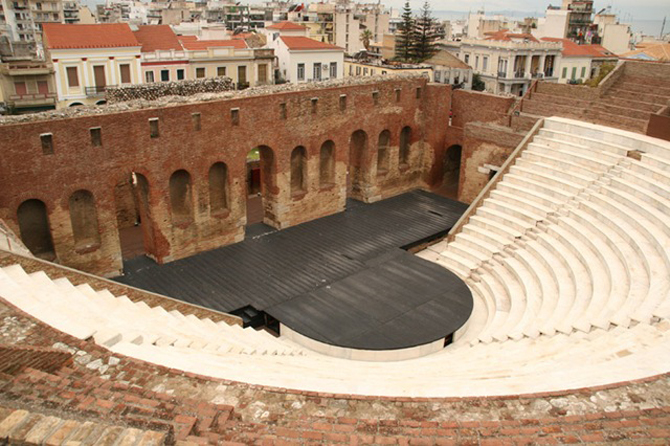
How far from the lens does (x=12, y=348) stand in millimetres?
6996

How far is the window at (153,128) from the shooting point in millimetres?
15172

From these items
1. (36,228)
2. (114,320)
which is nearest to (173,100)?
(36,228)

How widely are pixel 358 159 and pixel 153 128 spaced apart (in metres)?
8.47

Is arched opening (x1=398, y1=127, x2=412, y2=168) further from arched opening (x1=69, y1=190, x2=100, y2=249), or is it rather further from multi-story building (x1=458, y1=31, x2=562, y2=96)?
multi-story building (x1=458, y1=31, x2=562, y2=96)

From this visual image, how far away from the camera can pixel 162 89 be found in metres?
17.6

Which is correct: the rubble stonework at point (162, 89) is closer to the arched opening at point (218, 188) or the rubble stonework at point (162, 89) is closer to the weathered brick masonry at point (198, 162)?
the weathered brick masonry at point (198, 162)

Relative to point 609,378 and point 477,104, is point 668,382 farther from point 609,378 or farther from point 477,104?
point 477,104

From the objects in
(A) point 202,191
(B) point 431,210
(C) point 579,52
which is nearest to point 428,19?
(C) point 579,52

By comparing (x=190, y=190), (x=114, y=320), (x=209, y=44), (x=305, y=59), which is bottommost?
(x=114, y=320)

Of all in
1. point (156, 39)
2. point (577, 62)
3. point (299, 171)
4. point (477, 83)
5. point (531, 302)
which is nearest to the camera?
point (531, 302)

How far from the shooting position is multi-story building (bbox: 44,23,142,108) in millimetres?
30344

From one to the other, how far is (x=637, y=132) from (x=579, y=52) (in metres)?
33.7

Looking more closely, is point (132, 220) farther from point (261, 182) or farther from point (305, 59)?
point (305, 59)

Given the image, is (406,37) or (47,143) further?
(406,37)
